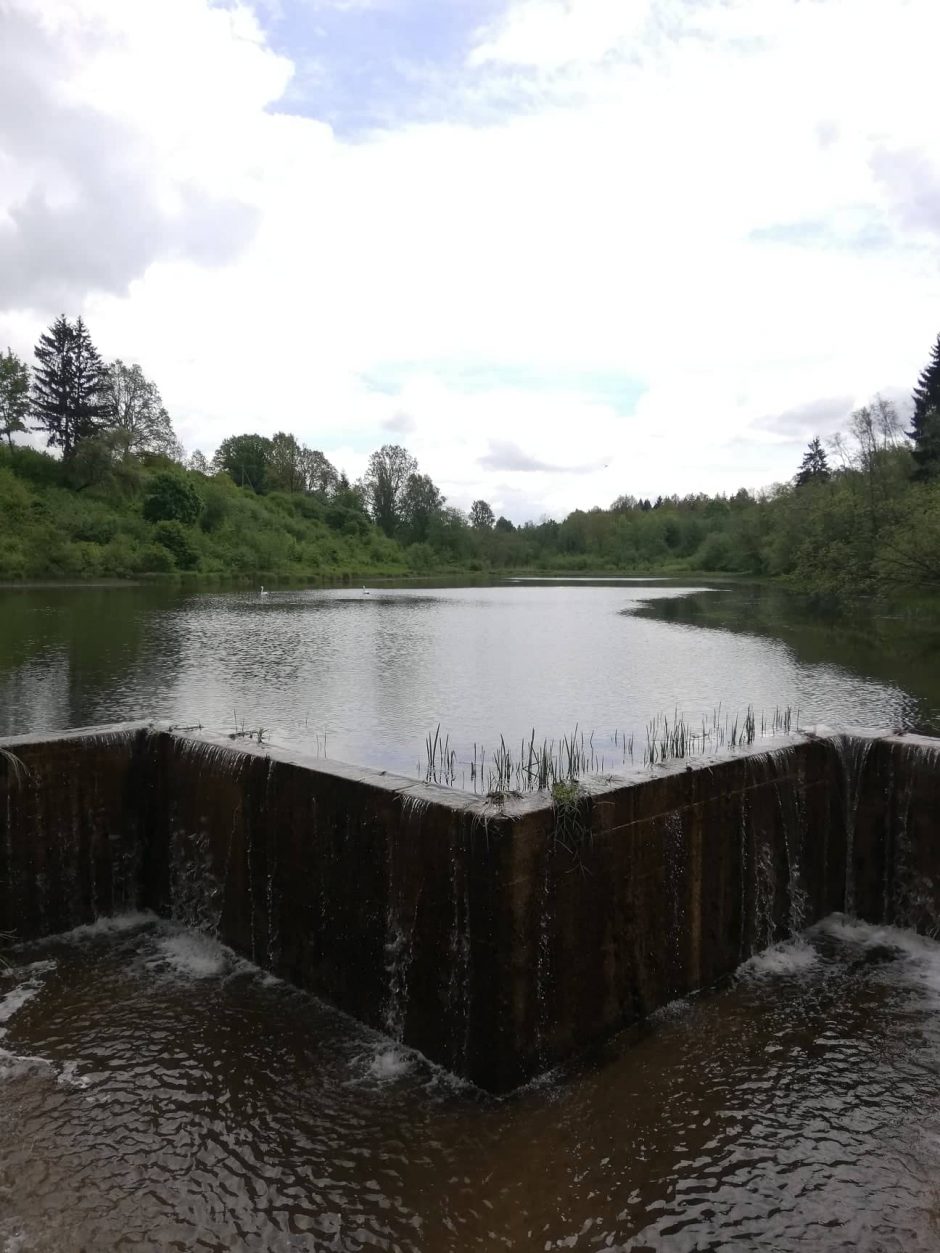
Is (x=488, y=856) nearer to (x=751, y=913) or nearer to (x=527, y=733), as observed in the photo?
(x=751, y=913)

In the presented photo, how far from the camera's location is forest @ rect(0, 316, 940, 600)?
50.2 metres

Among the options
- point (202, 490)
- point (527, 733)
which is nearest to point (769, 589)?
point (202, 490)

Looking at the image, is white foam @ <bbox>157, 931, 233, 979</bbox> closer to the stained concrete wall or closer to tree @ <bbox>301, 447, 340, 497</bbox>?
the stained concrete wall

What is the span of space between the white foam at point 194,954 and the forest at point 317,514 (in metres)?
37.6

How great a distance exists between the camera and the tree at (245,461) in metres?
107

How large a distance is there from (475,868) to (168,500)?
241ft

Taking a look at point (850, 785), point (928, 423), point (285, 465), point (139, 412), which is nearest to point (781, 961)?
point (850, 785)

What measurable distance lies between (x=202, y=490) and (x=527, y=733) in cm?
7339

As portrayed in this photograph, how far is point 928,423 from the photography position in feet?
168

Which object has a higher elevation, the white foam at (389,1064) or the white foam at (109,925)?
the white foam at (109,925)

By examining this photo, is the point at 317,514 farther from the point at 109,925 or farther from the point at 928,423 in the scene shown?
the point at 109,925

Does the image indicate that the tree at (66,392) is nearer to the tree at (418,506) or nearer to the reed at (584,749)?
the tree at (418,506)

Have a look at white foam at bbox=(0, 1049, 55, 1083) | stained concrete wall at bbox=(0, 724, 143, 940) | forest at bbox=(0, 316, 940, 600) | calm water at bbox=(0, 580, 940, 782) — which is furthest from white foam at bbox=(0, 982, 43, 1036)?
forest at bbox=(0, 316, 940, 600)

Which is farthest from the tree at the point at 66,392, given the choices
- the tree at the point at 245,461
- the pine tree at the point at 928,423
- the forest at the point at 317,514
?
the pine tree at the point at 928,423
